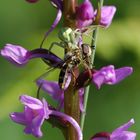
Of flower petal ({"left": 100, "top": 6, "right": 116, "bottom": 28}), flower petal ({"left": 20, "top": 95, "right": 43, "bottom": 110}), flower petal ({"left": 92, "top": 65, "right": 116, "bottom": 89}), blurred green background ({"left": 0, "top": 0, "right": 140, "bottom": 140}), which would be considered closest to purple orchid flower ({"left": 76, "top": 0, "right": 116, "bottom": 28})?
flower petal ({"left": 100, "top": 6, "right": 116, "bottom": 28})

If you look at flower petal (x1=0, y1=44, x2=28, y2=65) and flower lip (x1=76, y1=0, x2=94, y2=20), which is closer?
flower lip (x1=76, y1=0, x2=94, y2=20)

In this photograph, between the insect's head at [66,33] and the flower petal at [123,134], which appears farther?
the flower petal at [123,134]

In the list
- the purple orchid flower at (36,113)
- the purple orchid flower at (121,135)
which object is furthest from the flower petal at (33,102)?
the purple orchid flower at (121,135)

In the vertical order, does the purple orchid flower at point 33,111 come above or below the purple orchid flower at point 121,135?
→ above

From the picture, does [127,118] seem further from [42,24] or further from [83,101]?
[83,101]

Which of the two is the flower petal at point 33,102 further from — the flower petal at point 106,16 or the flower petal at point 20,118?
the flower petal at point 106,16

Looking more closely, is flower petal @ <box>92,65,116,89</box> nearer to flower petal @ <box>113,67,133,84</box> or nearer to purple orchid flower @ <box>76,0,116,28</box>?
flower petal @ <box>113,67,133,84</box>

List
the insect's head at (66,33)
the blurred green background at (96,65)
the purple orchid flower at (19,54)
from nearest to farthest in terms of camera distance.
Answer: the insect's head at (66,33), the purple orchid flower at (19,54), the blurred green background at (96,65)

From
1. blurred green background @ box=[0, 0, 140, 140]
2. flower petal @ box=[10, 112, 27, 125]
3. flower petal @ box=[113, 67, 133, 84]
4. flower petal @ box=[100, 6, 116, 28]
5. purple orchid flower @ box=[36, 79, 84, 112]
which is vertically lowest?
blurred green background @ box=[0, 0, 140, 140]

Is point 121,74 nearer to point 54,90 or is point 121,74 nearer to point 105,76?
point 105,76

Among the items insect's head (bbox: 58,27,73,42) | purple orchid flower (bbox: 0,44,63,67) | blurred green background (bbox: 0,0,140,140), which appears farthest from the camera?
blurred green background (bbox: 0,0,140,140)
